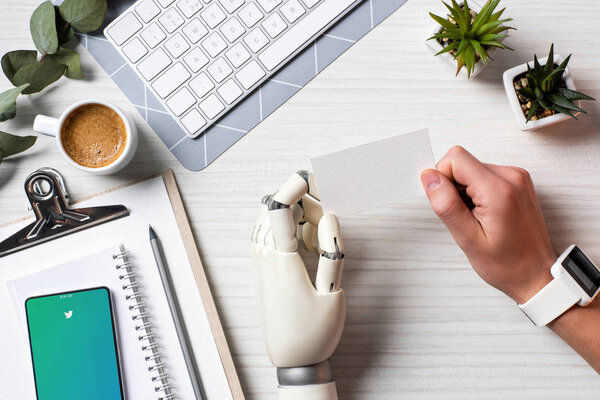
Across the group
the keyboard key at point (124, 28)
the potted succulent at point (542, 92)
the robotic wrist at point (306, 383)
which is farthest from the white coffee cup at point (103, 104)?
the potted succulent at point (542, 92)

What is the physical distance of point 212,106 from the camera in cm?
70

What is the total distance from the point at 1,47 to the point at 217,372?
1.83ft

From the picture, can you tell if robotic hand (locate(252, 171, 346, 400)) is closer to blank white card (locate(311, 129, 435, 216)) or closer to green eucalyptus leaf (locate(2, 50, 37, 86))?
blank white card (locate(311, 129, 435, 216))

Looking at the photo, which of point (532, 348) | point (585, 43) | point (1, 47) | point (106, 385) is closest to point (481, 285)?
point (532, 348)

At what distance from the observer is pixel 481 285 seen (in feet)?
2.25

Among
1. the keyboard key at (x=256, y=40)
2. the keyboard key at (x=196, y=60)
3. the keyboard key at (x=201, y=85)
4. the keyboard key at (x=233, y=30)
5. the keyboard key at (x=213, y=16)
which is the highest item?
the keyboard key at (x=213, y=16)

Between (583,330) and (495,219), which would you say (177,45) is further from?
(583,330)

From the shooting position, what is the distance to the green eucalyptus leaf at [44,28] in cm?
69

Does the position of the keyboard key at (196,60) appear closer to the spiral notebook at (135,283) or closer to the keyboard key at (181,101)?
the keyboard key at (181,101)

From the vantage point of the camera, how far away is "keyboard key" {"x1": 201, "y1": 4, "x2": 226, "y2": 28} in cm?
70

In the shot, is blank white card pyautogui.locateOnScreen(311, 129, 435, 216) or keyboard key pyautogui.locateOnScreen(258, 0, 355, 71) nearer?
blank white card pyautogui.locateOnScreen(311, 129, 435, 216)

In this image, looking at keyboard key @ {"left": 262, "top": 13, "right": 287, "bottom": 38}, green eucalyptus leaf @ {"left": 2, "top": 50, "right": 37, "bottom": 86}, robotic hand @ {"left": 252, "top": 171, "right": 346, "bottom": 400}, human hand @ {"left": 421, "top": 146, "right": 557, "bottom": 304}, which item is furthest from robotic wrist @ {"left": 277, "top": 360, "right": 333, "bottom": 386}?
green eucalyptus leaf @ {"left": 2, "top": 50, "right": 37, "bottom": 86}

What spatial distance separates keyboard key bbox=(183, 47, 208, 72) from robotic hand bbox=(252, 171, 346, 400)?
8.7 inches

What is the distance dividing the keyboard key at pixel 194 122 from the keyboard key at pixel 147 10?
148 millimetres
